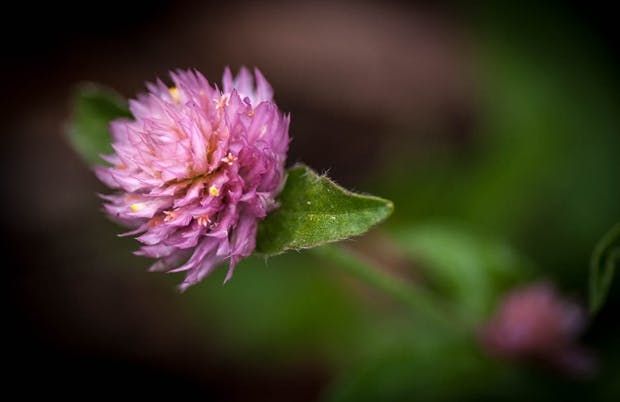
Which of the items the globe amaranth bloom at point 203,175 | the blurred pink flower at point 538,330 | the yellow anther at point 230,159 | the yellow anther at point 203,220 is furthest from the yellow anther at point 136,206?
the blurred pink flower at point 538,330

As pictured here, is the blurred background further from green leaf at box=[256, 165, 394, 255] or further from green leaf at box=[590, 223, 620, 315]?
green leaf at box=[256, 165, 394, 255]

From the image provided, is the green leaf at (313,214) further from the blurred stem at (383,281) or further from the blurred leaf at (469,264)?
the blurred leaf at (469,264)

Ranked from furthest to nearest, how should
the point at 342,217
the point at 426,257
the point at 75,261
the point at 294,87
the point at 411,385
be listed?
the point at 294,87
the point at 75,261
the point at 426,257
the point at 411,385
the point at 342,217

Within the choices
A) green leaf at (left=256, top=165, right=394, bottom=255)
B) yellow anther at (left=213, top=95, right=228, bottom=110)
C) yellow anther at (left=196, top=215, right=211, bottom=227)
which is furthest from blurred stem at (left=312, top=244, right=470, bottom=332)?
yellow anther at (left=213, top=95, right=228, bottom=110)

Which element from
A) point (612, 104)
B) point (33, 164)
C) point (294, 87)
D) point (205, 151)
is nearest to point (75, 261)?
point (33, 164)

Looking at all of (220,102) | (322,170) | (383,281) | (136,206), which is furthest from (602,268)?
(322,170)

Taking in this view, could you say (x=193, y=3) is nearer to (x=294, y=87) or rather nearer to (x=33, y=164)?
(x=294, y=87)

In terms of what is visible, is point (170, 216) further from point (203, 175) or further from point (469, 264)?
point (469, 264)
